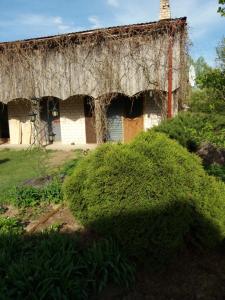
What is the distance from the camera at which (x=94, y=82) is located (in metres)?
14.6

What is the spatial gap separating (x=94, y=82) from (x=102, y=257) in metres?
11.6

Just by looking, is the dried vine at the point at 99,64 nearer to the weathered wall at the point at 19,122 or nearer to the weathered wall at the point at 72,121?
the weathered wall at the point at 19,122

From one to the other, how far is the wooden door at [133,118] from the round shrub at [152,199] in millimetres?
11128

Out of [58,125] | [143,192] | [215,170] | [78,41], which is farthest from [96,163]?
[58,125]

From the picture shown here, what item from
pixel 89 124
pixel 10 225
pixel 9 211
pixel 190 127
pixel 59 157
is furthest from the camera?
pixel 89 124

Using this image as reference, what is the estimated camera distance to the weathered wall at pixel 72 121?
1631cm

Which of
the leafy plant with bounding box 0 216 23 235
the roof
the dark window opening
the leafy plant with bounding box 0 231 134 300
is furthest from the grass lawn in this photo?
the roof

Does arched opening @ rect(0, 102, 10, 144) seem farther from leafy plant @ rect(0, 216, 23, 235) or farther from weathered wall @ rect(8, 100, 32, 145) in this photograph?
leafy plant @ rect(0, 216, 23, 235)

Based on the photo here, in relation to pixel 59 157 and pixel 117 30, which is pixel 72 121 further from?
pixel 117 30

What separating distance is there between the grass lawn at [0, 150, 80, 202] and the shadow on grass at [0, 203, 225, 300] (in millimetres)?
3416

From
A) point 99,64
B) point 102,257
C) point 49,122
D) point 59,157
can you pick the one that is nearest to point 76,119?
point 49,122

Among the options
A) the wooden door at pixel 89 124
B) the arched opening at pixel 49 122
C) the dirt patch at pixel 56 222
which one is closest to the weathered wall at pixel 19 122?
the arched opening at pixel 49 122

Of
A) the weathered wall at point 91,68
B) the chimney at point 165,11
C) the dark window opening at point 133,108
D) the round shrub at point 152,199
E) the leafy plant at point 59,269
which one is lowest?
the leafy plant at point 59,269

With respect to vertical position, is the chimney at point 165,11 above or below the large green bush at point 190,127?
above
